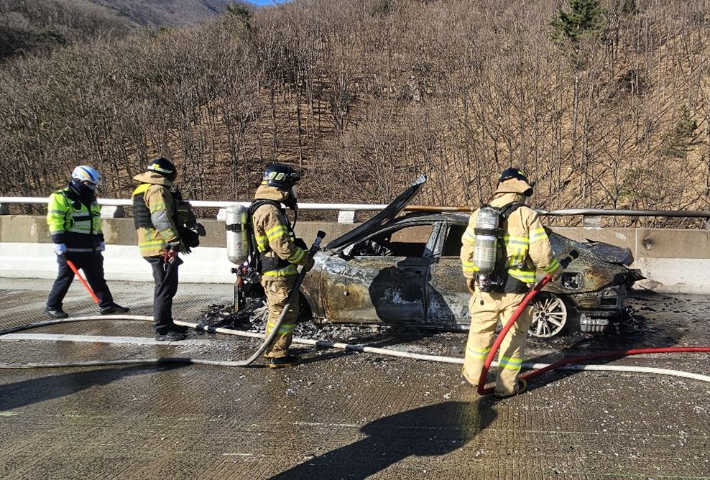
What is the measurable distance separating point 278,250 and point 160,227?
1597 millimetres

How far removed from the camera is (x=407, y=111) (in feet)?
68.2

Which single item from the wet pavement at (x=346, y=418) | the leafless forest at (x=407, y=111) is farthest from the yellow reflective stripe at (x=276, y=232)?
the leafless forest at (x=407, y=111)

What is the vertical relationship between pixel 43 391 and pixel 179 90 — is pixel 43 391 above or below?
below

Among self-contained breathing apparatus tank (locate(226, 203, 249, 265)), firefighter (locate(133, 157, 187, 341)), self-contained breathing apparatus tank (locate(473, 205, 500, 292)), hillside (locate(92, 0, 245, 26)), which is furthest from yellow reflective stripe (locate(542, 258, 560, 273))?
hillside (locate(92, 0, 245, 26))

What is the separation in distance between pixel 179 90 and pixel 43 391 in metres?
20.3

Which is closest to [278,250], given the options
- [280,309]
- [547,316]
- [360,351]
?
[280,309]

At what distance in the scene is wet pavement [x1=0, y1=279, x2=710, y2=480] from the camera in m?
3.37

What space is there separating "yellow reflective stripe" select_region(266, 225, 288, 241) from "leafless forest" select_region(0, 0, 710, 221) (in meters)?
11.7

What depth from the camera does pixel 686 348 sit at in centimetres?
529

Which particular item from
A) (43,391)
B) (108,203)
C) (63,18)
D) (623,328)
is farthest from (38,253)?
(63,18)

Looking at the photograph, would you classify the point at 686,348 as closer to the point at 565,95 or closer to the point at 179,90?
the point at 565,95

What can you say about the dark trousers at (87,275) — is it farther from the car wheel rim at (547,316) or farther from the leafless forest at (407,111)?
the leafless forest at (407,111)

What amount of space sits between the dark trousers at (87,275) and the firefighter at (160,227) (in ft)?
5.60

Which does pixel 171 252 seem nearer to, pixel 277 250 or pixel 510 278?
pixel 277 250
